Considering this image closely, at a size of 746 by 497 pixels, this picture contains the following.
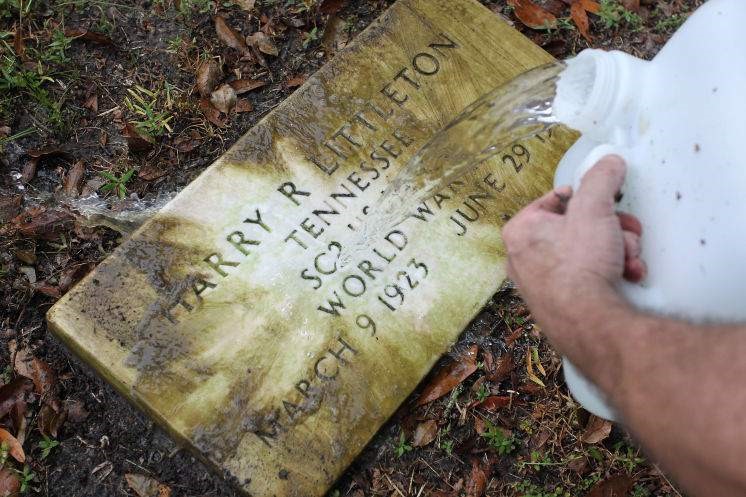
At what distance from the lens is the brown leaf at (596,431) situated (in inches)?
77.4

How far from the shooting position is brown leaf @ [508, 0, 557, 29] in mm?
2574

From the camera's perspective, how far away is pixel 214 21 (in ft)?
8.20

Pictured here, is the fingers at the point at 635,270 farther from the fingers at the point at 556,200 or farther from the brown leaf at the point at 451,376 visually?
the brown leaf at the point at 451,376

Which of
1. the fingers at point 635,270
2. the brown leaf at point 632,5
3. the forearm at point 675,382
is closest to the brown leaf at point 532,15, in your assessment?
the brown leaf at point 632,5

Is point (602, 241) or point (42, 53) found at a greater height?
point (602, 241)

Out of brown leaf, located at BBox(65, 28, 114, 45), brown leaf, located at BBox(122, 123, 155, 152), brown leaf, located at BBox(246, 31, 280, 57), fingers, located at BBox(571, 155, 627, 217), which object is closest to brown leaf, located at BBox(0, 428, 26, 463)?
brown leaf, located at BBox(122, 123, 155, 152)

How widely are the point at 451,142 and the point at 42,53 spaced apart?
1476mm

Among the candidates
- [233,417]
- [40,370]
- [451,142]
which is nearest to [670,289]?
[451,142]

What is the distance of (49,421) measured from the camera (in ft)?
6.29

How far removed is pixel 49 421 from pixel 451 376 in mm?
1117

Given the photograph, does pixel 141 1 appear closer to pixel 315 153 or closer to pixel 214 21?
pixel 214 21

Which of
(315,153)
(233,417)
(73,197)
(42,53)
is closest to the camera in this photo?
(233,417)

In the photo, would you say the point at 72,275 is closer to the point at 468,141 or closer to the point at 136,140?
the point at 136,140

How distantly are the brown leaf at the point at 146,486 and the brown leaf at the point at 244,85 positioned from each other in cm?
126
